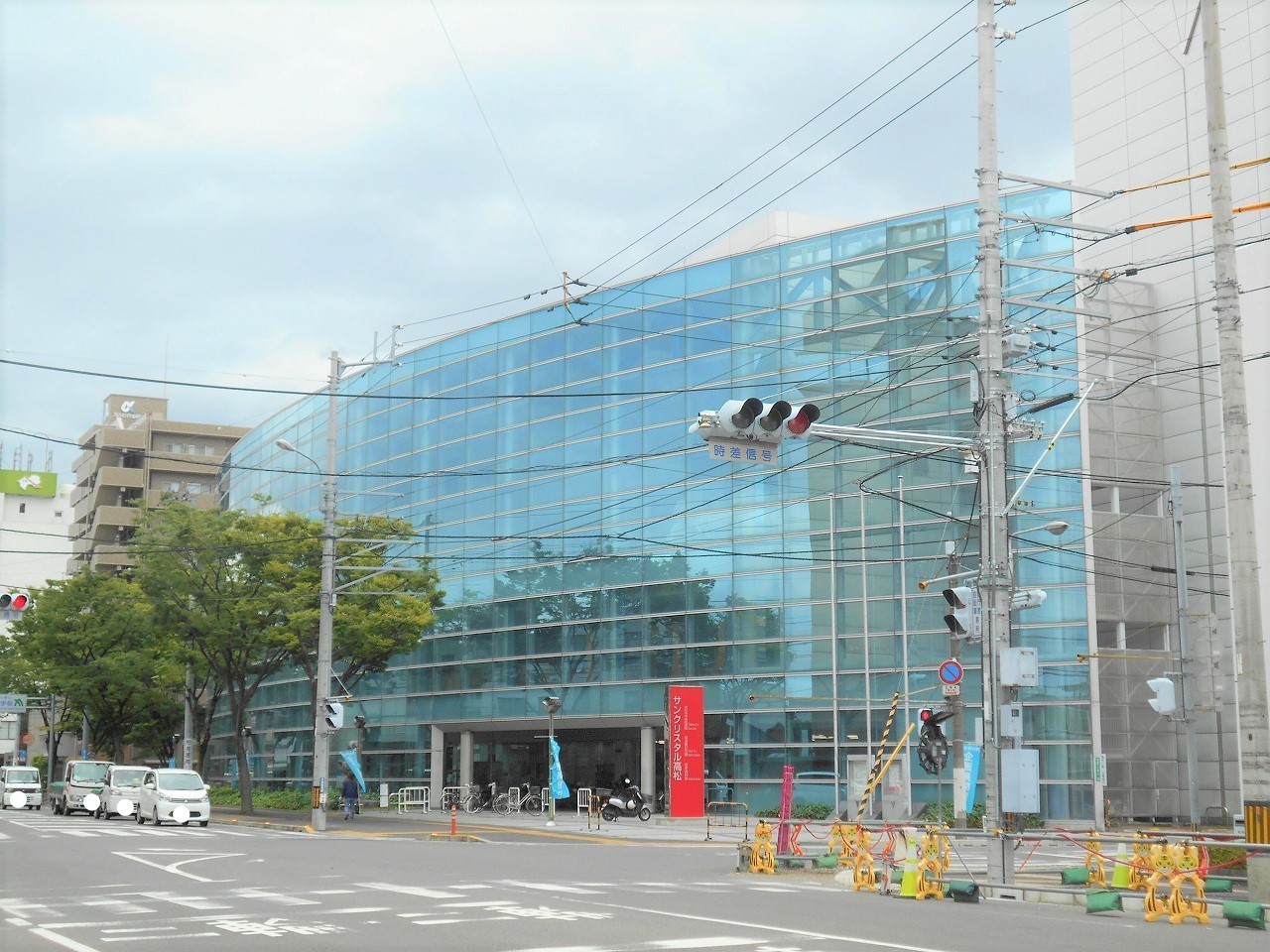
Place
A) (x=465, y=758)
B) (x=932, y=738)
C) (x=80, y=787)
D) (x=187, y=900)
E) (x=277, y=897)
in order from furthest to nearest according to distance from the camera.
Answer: (x=465, y=758)
(x=80, y=787)
(x=932, y=738)
(x=277, y=897)
(x=187, y=900)

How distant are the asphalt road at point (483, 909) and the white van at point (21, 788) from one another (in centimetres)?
3144

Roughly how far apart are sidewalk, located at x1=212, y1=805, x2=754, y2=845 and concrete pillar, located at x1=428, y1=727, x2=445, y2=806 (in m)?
5.48

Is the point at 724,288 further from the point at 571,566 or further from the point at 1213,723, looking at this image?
the point at 1213,723

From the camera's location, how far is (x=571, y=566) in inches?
2004

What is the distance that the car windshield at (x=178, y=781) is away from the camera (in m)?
38.3

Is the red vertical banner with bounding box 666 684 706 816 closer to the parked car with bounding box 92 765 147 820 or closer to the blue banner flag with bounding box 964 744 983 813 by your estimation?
the blue banner flag with bounding box 964 744 983 813

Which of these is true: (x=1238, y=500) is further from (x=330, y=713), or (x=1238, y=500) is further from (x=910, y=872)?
(x=330, y=713)

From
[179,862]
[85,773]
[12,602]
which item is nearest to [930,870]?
[179,862]

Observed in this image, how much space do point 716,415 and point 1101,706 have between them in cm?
2949

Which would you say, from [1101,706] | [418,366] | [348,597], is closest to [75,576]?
[418,366]

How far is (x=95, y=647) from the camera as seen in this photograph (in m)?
61.5

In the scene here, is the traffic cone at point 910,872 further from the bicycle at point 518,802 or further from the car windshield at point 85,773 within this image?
the car windshield at point 85,773

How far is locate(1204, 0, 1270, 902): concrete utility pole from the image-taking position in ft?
56.4

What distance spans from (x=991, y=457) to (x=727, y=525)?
26.4 meters
